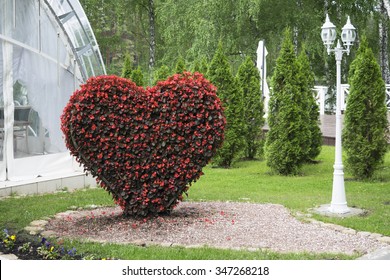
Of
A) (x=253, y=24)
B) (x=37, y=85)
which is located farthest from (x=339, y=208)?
(x=253, y=24)

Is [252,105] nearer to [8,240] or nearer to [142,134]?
[142,134]

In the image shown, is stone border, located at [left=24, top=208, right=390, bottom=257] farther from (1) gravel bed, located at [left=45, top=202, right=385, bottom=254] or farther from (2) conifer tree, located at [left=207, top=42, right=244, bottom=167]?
(2) conifer tree, located at [left=207, top=42, right=244, bottom=167]

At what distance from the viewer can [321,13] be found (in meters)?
22.5

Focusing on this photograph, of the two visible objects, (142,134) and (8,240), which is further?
(142,134)

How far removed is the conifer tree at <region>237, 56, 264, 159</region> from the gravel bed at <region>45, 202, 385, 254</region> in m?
6.14

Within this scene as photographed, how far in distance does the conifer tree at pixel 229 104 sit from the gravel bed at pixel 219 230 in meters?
5.24

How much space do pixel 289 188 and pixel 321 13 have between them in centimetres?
1344

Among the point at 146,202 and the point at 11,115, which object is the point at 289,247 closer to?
the point at 146,202

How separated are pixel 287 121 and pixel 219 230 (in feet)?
17.1

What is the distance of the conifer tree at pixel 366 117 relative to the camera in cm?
1074

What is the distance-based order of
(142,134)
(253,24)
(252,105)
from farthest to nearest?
(253,24) → (252,105) → (142,134)

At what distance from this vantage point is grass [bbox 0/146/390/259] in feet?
A: 20.4

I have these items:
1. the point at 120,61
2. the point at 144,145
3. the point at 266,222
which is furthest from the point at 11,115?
the point at 120,61

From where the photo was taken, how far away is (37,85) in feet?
34.5
